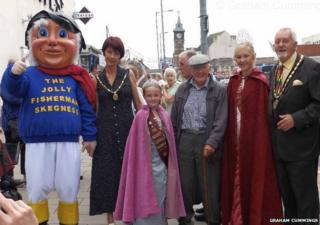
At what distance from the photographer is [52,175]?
4137 mm

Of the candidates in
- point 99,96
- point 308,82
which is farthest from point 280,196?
point 99,96

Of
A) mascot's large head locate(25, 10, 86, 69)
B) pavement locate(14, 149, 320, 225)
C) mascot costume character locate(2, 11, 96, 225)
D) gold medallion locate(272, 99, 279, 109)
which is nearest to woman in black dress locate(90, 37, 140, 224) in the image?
mascot costume character locate(2, 11, 96, 225)

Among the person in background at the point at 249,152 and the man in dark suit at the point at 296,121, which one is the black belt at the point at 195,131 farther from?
the man in dark suit at the point at 296,121

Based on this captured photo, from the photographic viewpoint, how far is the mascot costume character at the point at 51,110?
4.07 meters

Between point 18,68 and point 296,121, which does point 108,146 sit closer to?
point 18,68

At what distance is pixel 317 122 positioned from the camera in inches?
155

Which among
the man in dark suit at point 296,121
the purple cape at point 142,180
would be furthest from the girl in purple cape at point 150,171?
the man in dark suit at point 296,121

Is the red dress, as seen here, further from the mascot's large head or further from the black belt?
the mascot's large head

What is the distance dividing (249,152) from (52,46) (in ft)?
6.55

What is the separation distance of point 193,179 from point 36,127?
5.06 ft

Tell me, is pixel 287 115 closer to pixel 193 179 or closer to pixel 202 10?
pixel 193 179

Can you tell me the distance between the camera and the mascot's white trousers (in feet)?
13.4

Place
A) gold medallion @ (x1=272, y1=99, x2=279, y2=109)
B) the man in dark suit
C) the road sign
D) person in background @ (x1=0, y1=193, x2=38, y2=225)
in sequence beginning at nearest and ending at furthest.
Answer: person in background @ (x1=0, y1=193, x2=38, y2=225)
the man in dark suit
gold medallion @ (x1=272, y1=99, x2=279, y2=109)
the road sign

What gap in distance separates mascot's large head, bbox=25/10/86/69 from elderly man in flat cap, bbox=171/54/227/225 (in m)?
1.14
